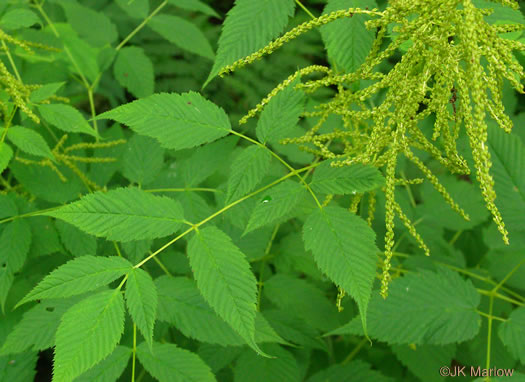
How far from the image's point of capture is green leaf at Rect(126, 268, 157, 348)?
59.8 inches

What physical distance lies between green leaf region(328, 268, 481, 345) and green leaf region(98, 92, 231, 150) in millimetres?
1024

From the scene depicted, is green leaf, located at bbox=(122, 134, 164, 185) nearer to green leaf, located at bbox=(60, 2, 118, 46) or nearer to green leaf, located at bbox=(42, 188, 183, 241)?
green leaf, located at bbox=(42, 188, 183, 241)

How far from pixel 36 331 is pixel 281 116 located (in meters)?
1.36

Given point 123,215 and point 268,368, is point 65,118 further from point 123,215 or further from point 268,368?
point 268,368

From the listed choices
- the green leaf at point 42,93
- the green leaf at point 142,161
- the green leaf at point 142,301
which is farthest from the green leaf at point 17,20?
the green leaf at point 142,301

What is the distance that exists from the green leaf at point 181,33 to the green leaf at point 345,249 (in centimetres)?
170

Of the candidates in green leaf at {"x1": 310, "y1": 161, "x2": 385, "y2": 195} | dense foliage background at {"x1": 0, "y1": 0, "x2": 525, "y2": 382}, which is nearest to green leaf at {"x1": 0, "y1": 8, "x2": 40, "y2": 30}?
dense foliage background at {"x1": 0, "y1": 0, "x2": 525, "y2": 382}

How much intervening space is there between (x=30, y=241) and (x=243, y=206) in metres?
0.96

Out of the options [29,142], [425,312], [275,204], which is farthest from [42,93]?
[425,312]

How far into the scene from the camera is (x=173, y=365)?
1.81 m

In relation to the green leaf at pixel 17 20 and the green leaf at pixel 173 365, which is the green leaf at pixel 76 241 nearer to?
the green leaf at pixel 173 365

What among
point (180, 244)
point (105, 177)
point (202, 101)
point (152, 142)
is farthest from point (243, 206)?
point (180, 244)

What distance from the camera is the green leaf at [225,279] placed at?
1497 mm

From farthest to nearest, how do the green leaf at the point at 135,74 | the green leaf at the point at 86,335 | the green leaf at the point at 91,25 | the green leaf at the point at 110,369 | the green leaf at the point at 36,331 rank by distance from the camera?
the green leaf at the point at 91,25, the green leaf at the point at 135,74, the green leaf at the point at 36,331, the green leaf at the point at 110,369, the green leaf at the point at 86,335
